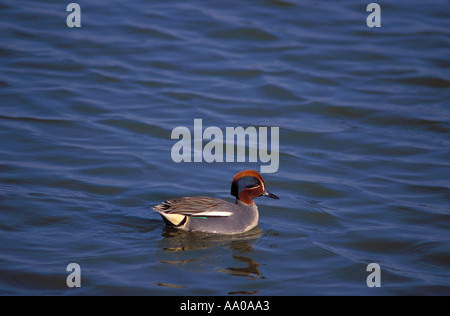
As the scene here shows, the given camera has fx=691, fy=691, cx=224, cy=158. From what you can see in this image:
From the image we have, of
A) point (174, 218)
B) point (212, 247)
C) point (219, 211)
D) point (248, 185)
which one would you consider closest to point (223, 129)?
point (248, 185)

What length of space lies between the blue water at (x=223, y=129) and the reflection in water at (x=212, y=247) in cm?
3

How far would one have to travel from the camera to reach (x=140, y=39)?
15.0 m

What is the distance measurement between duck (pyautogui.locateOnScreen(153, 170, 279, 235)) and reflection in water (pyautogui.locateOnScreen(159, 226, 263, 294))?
0.26ft

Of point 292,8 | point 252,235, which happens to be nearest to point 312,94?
point 292,8

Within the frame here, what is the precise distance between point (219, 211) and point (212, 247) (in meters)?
0.49

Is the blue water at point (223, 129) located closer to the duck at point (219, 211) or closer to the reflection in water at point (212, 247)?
the reflection in water at point (212, 247)

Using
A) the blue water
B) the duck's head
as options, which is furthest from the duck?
the blue water

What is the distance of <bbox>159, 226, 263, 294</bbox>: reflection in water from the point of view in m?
7.52

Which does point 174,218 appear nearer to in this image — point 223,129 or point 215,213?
point 215,213

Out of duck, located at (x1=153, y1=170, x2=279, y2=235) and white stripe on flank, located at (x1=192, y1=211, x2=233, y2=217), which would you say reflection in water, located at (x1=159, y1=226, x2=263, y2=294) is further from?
white stripe on flank, located at (x1=192, y1=211, x2=233, y2=217)

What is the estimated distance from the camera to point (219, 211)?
8.31 metres

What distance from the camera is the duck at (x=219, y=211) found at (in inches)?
321

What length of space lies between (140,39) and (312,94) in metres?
4.24

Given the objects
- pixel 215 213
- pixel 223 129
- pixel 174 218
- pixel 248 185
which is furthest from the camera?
pixel 223 129
